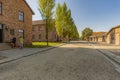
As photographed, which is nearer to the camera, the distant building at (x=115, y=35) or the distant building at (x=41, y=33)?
the distant building at (x=115, y=35)

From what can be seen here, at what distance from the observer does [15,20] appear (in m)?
25.0

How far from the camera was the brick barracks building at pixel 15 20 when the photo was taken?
22.0 meters

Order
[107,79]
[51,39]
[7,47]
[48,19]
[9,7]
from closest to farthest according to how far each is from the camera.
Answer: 1. [107,79]
2. [7,47]
3. [9,7]
4. [48,19]
5. [51,39]

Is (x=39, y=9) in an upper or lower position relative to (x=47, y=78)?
upper

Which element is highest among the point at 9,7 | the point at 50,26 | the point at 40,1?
the point at 40,1

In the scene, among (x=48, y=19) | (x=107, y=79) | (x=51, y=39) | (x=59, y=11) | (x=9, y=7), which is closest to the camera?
(x=107, y=79)

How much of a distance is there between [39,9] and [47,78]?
25.9 metres

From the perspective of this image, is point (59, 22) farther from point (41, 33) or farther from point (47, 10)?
point (47, 10)

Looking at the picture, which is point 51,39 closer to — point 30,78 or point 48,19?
point 48,19

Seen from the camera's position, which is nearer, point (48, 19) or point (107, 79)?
point (107, 79)

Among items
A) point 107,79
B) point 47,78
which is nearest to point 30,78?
point 47,78

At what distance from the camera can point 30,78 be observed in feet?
22.4

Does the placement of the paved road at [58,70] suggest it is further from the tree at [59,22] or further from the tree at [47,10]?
the tree at [59,22]

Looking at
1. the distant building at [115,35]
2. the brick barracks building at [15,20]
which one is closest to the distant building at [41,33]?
the distant building at [115,35]
